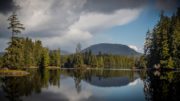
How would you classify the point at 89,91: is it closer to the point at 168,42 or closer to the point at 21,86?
the point at 21,86

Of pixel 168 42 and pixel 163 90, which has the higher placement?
pixel 168 42

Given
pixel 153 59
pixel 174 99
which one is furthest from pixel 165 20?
pixel 174 99

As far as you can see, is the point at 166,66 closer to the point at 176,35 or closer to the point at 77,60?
the point at 176,35

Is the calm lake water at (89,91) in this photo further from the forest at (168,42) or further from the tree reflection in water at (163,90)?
the forest at (168,42)

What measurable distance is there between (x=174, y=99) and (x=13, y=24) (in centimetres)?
Result: 5945

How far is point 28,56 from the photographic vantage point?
140 m

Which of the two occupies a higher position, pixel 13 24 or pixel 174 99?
pixel 13 24

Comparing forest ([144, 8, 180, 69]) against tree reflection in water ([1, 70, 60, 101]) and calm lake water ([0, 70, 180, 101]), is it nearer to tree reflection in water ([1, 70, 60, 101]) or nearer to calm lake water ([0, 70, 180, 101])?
calm lake water ([0, 70, 180, 101])

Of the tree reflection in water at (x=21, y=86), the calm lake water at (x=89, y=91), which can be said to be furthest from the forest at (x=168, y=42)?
the tree reflection in water at (x=21, y=86)

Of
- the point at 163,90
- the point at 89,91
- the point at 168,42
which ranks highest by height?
the point at 168,42

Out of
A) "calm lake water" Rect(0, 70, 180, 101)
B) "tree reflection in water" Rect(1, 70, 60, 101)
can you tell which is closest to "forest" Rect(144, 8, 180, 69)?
"calm lake water" Rect(0, 70, 180, 101)

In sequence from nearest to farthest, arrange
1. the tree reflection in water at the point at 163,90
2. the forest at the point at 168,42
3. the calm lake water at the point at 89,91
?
the tree reflection in water at the point at 163,90, the calm lake water at the point at 89,91, the forest at the point at 168,42

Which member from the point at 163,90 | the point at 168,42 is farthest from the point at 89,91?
the point at 168,42

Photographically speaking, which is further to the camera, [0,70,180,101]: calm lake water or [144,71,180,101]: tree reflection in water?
[0,70,180,101]: calm lake water
